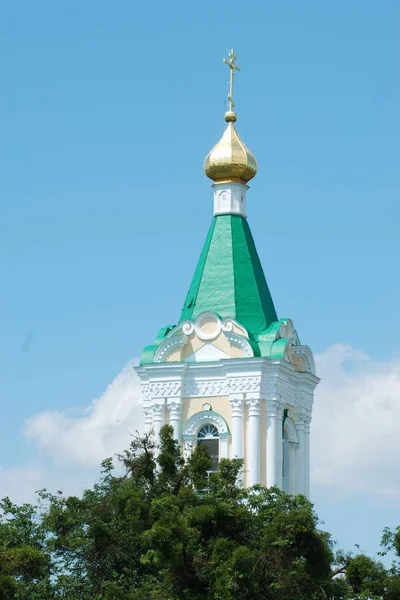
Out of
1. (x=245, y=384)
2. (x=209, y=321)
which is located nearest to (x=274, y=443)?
(x=245, y=384)

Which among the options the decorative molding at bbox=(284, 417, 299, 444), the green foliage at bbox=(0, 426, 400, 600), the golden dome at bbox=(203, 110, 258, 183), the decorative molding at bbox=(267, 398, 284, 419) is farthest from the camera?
the golden dome at bbox=(203, 110, 258, 183)

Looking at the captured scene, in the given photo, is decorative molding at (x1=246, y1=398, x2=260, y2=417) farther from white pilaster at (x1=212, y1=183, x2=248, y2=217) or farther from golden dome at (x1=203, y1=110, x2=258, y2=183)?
golden dome at (x1=203, y1=110, x2=258, y2=183)

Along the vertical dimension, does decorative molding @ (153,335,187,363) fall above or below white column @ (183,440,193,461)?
above

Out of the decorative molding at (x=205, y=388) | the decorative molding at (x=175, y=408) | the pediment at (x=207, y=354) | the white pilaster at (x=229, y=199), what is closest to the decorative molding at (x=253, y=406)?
the decorative molding at (x=205, y=388)

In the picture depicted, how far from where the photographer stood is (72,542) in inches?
1405

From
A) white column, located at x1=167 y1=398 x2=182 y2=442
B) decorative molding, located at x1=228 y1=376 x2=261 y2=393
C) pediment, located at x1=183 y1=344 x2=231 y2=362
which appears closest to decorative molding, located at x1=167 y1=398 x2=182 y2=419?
white column, located at x1=167 y1=398 x2=182 y2=442

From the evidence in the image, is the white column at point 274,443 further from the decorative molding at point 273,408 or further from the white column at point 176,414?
the white column at point 176,414

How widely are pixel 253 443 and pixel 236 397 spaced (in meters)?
1.12

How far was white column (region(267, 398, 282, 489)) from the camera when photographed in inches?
1655

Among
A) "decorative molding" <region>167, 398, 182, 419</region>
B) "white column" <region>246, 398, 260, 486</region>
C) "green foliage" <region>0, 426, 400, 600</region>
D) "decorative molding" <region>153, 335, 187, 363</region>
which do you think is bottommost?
"green foliage" <region>0, 426, 400, 600</region>

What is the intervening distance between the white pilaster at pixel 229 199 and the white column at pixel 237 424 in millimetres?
4640

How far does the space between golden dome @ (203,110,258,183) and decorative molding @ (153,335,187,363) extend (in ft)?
13.3

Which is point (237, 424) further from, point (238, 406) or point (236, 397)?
point (236, 397)

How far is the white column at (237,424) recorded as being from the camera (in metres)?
42.2
